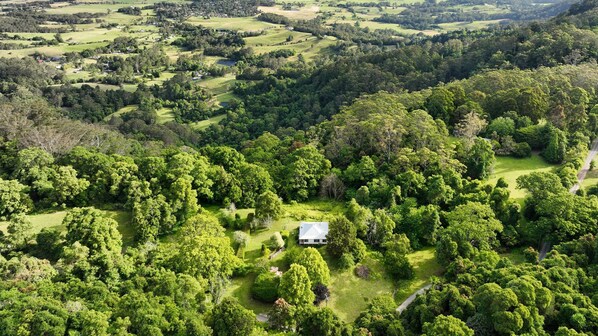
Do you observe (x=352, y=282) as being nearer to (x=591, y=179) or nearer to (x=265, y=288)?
(x=265, y=288)

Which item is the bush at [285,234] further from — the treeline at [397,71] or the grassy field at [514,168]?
the treeline at [397,71]

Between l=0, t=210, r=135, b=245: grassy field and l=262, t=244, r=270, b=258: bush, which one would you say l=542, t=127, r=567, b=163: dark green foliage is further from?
l=0, t=210, r=135, b=245: grassy field

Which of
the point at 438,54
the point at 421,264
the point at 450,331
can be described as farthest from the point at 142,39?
the point at 450,331

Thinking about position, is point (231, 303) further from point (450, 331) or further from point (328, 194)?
point (328, 194)

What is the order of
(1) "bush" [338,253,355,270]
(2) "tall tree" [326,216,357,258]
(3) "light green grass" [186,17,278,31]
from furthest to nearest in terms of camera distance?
1. (3) "light green grass" [186,17,278,31]
2. (2) "tall tree" [326,216,357,258]
3. (1) "bush" [338,253,355,270]

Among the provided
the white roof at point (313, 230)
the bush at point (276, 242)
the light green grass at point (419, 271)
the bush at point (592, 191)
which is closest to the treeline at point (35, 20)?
the bush at point (276, 242)

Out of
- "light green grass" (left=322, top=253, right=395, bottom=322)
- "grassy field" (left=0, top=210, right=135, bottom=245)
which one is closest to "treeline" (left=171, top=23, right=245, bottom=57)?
"grassy field" (left=0, top=210, right=135, bottom=245)
